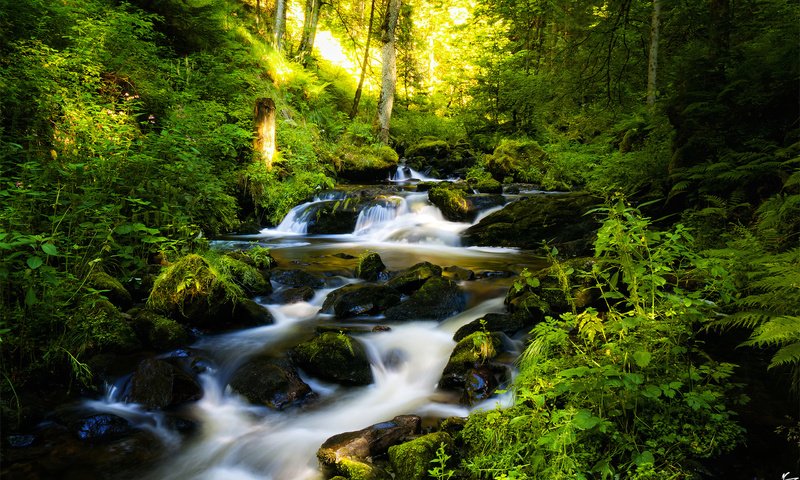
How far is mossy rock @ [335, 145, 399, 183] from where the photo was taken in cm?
1492

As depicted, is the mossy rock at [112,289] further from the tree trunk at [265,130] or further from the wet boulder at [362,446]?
the tree trunk at [265,130]

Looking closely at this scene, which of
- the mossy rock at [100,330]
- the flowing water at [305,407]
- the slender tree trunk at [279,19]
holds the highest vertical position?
the slender tree trunk at [279,19]

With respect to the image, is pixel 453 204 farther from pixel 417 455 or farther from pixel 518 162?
pixel 417 455

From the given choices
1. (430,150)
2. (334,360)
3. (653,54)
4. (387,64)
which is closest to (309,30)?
(387,64)

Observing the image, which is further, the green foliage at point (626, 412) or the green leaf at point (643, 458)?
the green foliage at point (626, 412)

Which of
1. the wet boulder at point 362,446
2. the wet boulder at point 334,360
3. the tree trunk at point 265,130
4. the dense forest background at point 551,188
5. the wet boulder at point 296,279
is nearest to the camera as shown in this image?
the dense forest background at point 551,188

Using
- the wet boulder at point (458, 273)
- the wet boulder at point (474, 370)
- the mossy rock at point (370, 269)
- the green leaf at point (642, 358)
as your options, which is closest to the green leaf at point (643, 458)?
the green leaf at point (642, 358)

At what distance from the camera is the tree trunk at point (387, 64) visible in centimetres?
1545

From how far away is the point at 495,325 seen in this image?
5020 mm

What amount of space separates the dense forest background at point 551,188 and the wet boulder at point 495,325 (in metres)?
1.03

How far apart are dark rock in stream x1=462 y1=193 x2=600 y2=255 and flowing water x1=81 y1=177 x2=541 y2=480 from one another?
1.31 metres

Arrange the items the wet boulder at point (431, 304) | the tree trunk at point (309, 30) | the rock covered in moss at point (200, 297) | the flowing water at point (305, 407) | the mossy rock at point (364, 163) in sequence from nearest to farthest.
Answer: the flowing water at point (305, 407) < the rock covered in moss at point (200, 297) < the wet boulder at point (431, 304) < the mossy rock at point (364, 163) < the tree trunk at point (309, 30)

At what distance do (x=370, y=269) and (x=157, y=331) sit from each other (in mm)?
3421

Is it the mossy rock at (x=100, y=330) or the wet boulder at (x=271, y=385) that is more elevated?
the mossy rock at (x=100, y=330)
